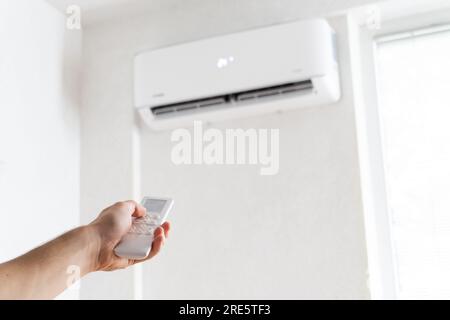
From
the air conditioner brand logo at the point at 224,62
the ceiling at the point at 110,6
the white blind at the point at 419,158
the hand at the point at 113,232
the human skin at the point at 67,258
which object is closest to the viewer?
the human skin at the point at 67,258

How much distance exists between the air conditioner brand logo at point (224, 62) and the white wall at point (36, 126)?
0.66m

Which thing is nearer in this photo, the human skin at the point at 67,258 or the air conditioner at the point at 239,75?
the human skin at the point at 67,258

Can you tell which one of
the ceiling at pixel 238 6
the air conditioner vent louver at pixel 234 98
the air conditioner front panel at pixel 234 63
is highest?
the ceiling at pixel 238 6

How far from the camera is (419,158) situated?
2.22 metres

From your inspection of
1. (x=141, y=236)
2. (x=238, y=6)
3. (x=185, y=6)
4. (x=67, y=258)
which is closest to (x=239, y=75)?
(x=238, y=6)

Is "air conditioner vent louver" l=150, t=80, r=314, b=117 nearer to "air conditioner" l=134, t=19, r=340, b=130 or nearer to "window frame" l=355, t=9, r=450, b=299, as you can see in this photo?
"air conditioner" l=134, t=19, r=340, b=130

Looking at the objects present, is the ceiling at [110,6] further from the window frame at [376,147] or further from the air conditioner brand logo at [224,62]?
the window frame at [376,147]

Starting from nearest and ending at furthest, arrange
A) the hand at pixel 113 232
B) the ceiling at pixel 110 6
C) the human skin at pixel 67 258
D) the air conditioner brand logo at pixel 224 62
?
the human skin at pixel 67 258, the hand at pixel 113 232, the air conditioner brand logo at pixel 224 62, the ceiling at pixel 110 6

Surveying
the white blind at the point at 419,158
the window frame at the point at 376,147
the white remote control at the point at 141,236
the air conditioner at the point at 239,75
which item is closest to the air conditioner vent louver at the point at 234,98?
the air conditioner at the point at 239,75

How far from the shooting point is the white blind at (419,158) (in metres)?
2.15

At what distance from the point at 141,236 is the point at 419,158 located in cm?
132

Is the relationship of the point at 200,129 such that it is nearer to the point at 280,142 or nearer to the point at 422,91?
the point at 280,142

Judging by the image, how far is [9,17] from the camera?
7.55ft

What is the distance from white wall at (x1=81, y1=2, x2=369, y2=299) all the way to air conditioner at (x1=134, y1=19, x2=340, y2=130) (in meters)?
0.09
